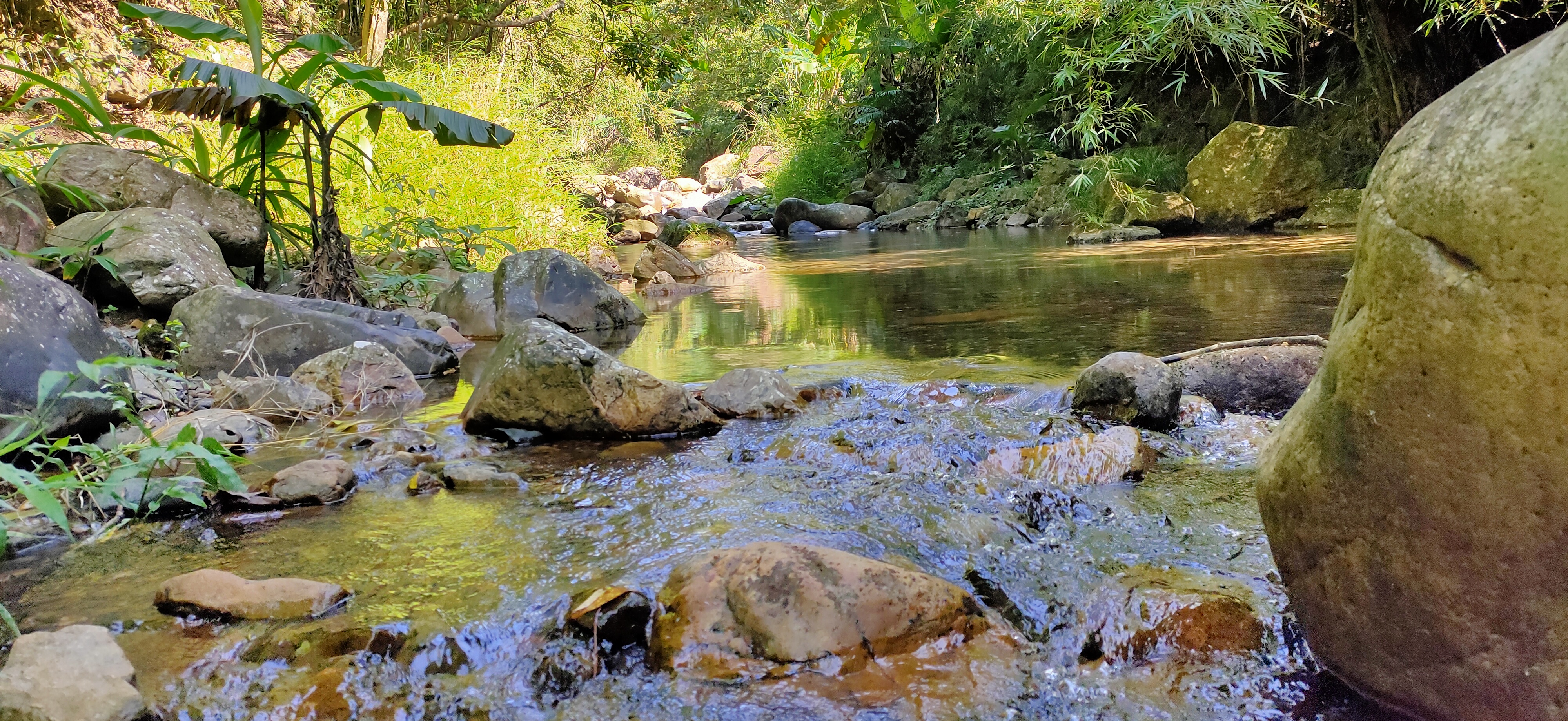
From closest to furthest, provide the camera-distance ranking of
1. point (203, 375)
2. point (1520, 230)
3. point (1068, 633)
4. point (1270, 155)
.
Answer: point (1520, 230) → point (1068, 633) → point (203, 375) → point (1270, 155)

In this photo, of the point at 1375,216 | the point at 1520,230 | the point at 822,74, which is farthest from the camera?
the point at 822,74

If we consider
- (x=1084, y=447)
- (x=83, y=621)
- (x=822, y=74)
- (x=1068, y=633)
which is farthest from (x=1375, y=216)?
(x=822, y=74)

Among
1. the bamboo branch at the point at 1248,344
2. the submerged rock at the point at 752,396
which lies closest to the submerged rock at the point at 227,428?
the submerged rock at the point at 752,396

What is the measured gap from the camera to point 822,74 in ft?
72.3

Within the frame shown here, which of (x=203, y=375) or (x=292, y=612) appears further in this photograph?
(x=203, y=375)

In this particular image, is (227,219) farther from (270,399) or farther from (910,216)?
(910,216)

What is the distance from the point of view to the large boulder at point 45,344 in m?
3.21

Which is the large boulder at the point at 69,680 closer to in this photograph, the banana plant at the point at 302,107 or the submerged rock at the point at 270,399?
the submerged rock at the point at 270,399

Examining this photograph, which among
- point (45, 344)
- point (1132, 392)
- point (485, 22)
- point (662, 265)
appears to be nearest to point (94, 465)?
point (45, 344)

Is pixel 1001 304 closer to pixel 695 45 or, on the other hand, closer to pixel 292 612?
pixel 292 612

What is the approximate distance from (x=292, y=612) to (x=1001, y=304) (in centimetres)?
588

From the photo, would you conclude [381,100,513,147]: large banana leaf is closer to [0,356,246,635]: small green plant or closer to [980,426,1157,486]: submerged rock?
[0,356,246,635]: small green plant

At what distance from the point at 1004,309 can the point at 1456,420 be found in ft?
18.3

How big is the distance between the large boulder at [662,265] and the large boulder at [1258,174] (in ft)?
23.0
